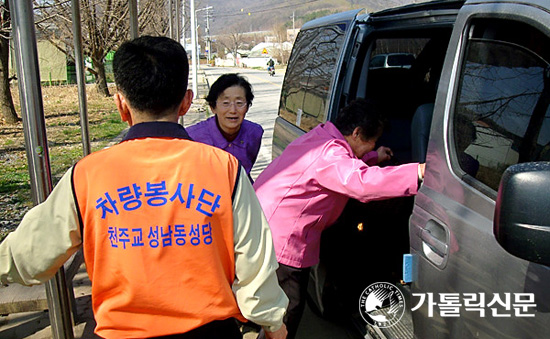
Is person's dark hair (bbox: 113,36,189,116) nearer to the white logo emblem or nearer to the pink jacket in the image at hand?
the pink jacket

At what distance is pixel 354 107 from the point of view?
105 inches

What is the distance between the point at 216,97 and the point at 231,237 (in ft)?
7.04

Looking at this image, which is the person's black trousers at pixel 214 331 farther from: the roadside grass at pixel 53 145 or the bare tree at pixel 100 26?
the bare tree at pixel 100 26

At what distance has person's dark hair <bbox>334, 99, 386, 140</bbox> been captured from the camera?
8.58 ft

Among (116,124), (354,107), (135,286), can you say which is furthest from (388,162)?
(116,124)

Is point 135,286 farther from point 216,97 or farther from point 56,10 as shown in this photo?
point 56,10

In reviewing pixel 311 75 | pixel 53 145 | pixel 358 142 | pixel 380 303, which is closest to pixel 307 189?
pixel 358 142

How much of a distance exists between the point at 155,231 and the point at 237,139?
220cm

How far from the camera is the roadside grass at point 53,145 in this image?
6.23m

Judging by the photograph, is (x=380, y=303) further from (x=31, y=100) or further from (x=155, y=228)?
(x=31, y=100)

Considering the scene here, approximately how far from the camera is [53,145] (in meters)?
10.4

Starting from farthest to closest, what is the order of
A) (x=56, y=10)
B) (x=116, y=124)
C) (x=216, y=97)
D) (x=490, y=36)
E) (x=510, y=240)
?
(x=116, y=124) → (x=56, y=10) → (x=216, y=97) → (x=490, y=36) → (x=510, y=240)

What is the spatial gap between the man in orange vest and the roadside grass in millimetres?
4120

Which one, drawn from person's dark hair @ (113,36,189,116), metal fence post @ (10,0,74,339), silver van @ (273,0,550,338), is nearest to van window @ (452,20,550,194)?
silver van @ (273,0,550,338)
